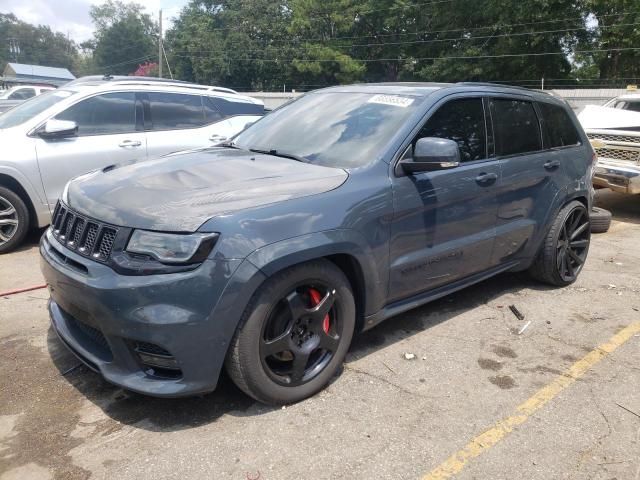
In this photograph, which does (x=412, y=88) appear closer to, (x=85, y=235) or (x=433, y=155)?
(x=433, y=155)

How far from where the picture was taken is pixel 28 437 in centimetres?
268

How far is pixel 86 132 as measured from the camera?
237 inches

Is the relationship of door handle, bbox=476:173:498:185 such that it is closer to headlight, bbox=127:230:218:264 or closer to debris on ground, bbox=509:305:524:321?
debris on ground, bbox=509:305:524:321

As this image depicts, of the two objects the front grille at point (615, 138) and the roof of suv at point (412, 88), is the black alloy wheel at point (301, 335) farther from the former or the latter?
the front grille at point (615, 138)

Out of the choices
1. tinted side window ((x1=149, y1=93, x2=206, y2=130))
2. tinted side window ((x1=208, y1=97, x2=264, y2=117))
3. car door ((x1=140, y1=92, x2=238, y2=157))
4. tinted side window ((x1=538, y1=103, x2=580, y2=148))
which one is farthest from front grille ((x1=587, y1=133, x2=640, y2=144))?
tinted side window ((x1=149, y1=93, x2=206, y2=130))

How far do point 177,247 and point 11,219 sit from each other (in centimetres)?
391

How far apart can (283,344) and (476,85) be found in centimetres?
254

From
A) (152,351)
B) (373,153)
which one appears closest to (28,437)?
(152,351)

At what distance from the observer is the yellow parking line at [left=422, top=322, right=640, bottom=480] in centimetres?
258

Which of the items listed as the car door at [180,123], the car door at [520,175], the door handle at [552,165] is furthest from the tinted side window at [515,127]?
the car door at [180,123]

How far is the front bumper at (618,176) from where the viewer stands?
7.73m

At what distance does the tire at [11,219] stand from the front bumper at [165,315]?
130 inches

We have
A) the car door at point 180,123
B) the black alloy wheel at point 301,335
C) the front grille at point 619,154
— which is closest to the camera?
the black alloy wheel at point 301,335

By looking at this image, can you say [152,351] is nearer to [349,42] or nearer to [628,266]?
[628,266]
